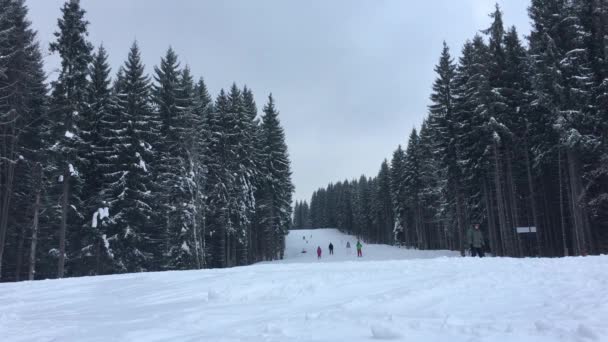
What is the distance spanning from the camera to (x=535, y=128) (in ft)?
86.9

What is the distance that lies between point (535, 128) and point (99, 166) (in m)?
30.3

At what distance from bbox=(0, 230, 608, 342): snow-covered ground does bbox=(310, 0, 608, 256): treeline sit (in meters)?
13.0

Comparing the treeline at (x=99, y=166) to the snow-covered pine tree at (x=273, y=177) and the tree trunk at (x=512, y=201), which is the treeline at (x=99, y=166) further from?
the tree trunk at (x=512, y=201)

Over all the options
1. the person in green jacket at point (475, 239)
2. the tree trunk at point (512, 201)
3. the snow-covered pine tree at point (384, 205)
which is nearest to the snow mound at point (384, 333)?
the person in green jacket at point (475, 239)

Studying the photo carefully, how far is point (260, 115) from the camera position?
5147cm

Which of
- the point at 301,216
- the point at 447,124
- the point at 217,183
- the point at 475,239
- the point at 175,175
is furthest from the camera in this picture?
the point at 301,216

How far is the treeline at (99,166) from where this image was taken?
21.7 m

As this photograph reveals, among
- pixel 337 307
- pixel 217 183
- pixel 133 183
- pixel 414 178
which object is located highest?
pixel 414 178

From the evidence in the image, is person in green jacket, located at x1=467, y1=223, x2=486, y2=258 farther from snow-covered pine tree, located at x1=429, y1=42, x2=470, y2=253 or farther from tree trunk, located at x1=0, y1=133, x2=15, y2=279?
tree trunk, located at x1=0, y1=133, x2=15, y2=279

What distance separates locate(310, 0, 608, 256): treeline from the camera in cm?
2080

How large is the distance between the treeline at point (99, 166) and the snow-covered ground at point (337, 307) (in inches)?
543

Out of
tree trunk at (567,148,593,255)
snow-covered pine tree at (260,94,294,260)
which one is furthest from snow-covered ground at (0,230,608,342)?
snow-covered pine tree at (260,94,294,260)

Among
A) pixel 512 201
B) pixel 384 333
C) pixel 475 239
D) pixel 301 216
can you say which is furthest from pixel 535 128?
pixel 301 216

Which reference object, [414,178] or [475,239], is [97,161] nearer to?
[475,239]
